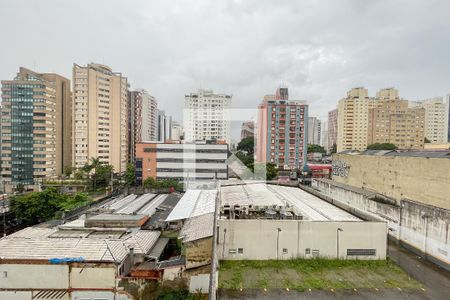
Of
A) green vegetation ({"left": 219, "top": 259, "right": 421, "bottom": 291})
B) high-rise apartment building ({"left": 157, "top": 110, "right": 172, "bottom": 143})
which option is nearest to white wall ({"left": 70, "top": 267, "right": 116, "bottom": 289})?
green vegetation ({"left": 219, "top": 259, "right": 421, "bottom": 291})

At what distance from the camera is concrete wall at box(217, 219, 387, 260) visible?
10305mm

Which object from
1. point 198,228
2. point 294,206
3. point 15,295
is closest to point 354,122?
point 294,206

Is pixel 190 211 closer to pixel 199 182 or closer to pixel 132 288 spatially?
pixel 132 288

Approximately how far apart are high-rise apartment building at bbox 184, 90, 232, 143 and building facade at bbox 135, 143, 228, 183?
22232mm

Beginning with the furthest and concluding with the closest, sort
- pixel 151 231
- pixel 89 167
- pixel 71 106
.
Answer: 1. pixel 71 106
2. pixel 89 167
3. pixel 151 231

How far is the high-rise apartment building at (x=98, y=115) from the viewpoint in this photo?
123 feet

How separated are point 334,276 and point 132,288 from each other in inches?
287

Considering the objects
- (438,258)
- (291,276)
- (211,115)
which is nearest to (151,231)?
(291,276)

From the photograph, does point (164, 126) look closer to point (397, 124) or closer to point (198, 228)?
point (397, 124)

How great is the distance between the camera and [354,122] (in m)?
57.7

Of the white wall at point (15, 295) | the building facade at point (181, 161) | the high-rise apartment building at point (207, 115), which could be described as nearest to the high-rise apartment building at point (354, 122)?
the high-rise apartment building at point (207, 115)

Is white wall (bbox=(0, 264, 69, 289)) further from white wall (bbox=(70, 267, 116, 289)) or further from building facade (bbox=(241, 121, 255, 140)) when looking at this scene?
building facade (bbox=(241, 121, 255, 140))

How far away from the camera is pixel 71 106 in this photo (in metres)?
40.0

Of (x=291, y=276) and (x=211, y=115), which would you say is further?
(x=211, y=115)
